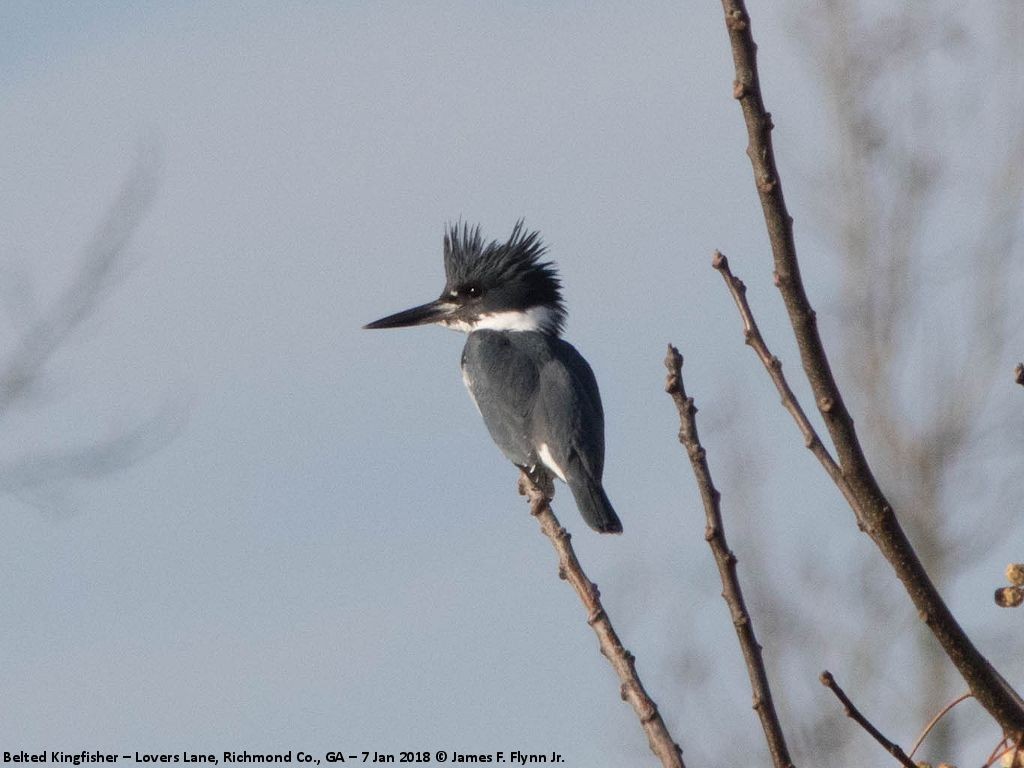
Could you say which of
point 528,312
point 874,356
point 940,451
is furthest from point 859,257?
point 528,312

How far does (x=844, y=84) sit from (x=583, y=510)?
4.58m

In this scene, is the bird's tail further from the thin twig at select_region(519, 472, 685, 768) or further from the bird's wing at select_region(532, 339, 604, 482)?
the thin twig at select_region(519, 472, 685, 768)

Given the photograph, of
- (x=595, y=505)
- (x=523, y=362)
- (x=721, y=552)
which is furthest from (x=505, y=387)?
(x=721, y=552)

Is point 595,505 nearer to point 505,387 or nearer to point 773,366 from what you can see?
point 505,387

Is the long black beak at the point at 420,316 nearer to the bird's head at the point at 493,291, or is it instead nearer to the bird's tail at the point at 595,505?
the bird's head at the point at 493,291

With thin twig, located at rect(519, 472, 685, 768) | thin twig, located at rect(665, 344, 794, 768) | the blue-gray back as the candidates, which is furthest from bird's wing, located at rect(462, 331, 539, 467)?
thin twig, located at rect(665, 344, 794, 768)

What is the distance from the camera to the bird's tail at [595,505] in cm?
394

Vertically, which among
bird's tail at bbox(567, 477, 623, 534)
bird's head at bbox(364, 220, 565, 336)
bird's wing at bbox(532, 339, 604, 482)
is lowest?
bird's tail at bbox(567, 477, 623, 534)

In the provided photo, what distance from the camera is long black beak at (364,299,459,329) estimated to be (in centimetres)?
513

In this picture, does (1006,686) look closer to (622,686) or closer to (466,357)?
(622,686)

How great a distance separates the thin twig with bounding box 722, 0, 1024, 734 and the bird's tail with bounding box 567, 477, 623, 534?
2578 mm

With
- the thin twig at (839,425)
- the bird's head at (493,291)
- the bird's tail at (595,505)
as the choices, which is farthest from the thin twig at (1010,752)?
the bird's head at (493,291)

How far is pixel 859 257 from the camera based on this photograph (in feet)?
26.5

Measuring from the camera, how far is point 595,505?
158 inches
